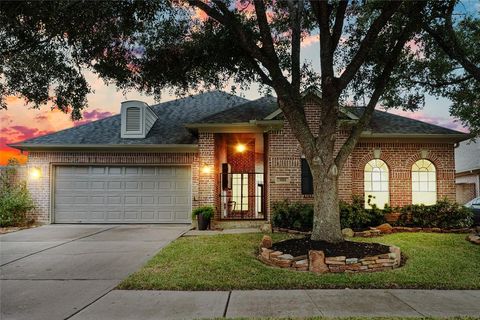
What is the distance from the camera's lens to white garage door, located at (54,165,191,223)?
13711 millimetres

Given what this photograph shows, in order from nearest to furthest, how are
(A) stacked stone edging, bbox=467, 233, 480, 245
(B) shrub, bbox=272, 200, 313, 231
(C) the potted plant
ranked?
(A) stacked stone edging, bbox=467, 233, 480, 245, (B) shrub, bbox=272, 200, 313, 231, (C) the potted plant

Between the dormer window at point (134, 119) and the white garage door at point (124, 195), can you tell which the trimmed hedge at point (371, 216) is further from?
the dormer window at point (134, 119)

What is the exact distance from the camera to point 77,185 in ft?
45.4

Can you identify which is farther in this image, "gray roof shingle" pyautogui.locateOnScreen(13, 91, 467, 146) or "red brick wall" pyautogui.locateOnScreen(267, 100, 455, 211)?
"gray roof shingle" pyautogui.locateOnScreen(13, 91, 467, 146)

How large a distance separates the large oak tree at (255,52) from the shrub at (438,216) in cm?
332

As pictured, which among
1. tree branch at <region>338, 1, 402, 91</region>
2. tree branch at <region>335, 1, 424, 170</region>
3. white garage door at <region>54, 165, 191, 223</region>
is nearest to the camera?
tree branch at <region>338, 1, 402, 91</region>

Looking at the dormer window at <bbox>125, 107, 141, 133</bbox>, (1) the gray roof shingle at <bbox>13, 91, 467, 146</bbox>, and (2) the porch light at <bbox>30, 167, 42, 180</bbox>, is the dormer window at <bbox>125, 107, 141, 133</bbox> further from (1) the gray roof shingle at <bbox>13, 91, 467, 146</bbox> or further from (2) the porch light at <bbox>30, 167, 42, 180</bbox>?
(2) the porch light at <bbox>30, 167, 42, 180</bbox>

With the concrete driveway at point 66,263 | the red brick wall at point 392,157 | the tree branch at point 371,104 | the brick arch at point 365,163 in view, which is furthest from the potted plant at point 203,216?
the tree branch at point 371,104

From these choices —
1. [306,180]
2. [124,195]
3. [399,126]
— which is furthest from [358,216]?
[124,195]

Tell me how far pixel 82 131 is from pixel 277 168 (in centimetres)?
820

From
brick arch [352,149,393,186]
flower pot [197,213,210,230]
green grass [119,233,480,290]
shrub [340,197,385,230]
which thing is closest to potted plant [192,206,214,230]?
flower pot [197,213,210,230]

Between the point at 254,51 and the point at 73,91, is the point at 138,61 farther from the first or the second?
the point at 254,51

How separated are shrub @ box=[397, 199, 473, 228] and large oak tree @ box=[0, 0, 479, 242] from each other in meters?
3.32

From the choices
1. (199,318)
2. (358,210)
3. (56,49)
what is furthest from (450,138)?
(56,49)
